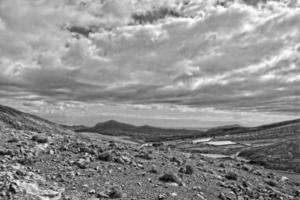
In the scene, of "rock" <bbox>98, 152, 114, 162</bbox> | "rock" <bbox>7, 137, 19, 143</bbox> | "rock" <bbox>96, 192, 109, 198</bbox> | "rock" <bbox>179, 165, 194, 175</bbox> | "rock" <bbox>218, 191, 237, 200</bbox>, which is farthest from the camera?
"rock" <bbox>179, 165, 194, 175</bbox>

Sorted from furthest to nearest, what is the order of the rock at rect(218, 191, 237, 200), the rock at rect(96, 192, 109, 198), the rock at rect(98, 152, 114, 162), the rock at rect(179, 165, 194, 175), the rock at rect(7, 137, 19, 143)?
the rock at rect(179, 165, 194, 175) < the rock at rect(98, 152, 114, 162) < the rock at rect(7, 137, 19, 143) < the rock at rect(218, 191, 237, 200) < the rock at rect(96, 192, 109, 198)

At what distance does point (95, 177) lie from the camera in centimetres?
2005

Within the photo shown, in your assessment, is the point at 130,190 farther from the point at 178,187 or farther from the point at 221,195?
the point at 221,195

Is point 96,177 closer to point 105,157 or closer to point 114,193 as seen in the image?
point 114,193

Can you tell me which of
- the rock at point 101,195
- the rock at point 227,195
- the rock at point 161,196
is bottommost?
the rock at point 227,195

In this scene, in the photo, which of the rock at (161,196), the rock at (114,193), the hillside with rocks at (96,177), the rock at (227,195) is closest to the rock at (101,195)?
the hillside with rocks at (96,177)

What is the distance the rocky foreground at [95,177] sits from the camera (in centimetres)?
1677

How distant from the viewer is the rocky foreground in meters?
16.8

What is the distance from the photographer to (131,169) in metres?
23.8

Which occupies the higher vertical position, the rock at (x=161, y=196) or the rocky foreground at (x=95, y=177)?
the rocky foreground at (x=95, y=177)

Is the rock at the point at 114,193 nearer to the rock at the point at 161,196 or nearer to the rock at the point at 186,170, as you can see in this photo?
the rock at the point at 161,196

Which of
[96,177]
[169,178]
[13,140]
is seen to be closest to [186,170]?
[169,178]

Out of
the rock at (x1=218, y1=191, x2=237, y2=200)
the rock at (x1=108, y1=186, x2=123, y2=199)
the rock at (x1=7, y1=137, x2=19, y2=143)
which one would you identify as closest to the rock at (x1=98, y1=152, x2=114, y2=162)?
the rock at (x1=108, y1=186, x2=123, y2=199)

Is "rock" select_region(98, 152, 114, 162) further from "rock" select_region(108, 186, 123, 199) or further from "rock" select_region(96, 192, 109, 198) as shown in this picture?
"rock" select_region(96, 192, 109, 198)
